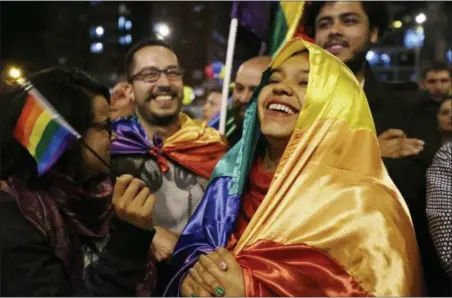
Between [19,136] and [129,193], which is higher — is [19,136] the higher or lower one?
the higher one

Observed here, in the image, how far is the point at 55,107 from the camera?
186cm

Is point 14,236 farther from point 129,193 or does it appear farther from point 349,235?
point 349,235

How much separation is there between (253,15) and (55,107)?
1611mm

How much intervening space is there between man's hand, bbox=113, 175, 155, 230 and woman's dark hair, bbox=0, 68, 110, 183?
0.19 meters

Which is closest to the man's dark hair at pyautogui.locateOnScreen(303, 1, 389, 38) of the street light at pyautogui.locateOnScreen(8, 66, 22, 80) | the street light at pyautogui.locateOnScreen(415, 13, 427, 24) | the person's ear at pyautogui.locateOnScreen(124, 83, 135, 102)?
the person's ear at pyautogui.locateOnScreen(124, 83, 135, 102)

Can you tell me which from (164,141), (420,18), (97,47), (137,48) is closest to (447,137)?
(164,141)

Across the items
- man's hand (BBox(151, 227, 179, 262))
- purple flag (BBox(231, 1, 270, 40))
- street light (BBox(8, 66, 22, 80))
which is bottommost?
man's hand (BBox(151, 227, 179, 262))

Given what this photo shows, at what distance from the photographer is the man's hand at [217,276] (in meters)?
1.90

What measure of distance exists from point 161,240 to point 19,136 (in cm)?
78

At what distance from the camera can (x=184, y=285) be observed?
2068 millimetres

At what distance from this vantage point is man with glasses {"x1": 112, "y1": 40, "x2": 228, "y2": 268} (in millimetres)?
2695

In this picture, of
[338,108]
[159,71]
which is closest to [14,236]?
[338,108]

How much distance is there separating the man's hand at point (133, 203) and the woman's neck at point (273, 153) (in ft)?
1.82

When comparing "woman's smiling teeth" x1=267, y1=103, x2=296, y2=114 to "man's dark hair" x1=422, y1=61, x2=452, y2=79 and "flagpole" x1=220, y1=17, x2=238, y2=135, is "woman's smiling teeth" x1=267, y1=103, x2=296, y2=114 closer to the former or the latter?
"flagpole" x1=220, y1=17, x2=238, y2=135
